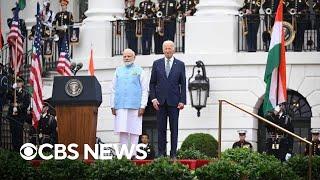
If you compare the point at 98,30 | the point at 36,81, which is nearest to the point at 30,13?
the point at 98,30

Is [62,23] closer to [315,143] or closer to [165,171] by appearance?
[315,143]

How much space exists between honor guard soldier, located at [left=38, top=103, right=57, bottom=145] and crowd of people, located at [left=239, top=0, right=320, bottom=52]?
6.00 metres


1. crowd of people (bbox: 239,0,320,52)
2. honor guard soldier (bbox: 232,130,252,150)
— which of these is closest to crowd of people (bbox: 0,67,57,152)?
honor guard soldier (bbox: 232,130,252,150)

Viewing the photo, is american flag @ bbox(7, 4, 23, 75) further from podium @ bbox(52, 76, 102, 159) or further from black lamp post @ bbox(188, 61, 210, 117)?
podium @ bbox(52, 76, 102, 159)

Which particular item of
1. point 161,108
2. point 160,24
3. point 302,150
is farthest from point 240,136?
point 161,108

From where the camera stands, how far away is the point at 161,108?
31469mm

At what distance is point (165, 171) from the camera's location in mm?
28922

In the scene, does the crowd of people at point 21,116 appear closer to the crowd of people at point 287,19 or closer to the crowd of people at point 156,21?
the crowd of people at point 156,21

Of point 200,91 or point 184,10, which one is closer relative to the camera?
point 200,91

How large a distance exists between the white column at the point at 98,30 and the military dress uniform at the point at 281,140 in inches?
285

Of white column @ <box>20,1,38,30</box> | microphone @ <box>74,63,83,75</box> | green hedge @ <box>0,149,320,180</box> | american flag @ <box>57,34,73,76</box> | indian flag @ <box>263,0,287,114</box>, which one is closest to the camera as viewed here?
green hedge @ <box>0,149,320,180</box>

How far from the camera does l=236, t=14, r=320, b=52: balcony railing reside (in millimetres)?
43000

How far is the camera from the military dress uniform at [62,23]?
153 feet

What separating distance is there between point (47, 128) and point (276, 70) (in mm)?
5710
